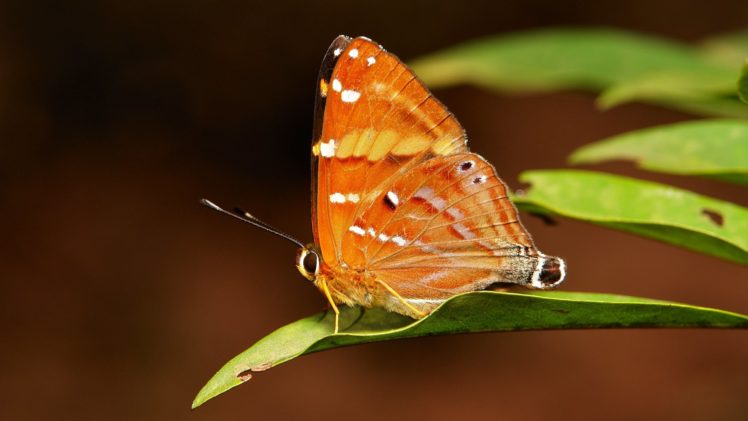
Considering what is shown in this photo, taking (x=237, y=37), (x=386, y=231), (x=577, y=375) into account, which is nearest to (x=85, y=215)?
(x=237, y=37)

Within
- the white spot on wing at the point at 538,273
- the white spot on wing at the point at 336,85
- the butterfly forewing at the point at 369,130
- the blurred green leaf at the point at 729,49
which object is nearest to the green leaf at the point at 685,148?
the white spot on wing at the point at 538,273

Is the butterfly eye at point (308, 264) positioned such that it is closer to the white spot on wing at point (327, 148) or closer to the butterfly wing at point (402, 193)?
the butterfly wing at point (402, 193)

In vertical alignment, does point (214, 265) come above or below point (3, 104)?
below

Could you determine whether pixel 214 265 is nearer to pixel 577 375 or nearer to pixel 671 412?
pixel 577 375

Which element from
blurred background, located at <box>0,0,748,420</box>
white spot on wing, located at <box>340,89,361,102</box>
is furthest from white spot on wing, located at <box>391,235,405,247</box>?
blurred background, located at <box>0,0,748,420</box>

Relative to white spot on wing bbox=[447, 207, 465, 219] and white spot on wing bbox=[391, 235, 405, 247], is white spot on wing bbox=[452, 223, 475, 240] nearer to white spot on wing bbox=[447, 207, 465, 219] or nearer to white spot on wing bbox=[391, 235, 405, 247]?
white spot on wing bbox=[447, 207, 465, 219]

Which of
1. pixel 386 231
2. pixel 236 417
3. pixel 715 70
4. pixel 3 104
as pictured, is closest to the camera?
pixel 386 231

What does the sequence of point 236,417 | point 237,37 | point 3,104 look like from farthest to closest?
1. point 237,37
2. point 3,104
3. point 236,417

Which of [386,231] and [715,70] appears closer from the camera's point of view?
[386,231]
